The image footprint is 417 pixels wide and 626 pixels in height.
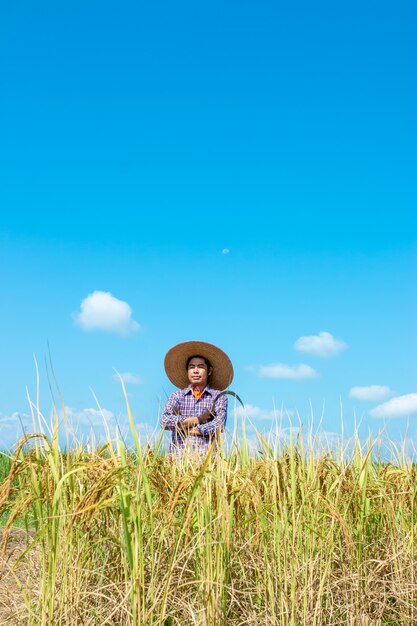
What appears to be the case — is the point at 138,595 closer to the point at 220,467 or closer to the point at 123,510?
the point at 123,510

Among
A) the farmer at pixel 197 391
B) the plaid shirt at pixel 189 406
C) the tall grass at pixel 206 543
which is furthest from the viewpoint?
the plaid shirt at pixel 189 406

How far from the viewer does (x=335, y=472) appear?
3359mm

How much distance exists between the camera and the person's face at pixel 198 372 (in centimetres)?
594

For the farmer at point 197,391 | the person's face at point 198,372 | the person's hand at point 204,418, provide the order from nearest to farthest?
the farmer at point 197,391
the person's hand at point 204,418
the person's face at point 198,372

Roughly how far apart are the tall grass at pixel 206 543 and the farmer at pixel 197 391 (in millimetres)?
1711

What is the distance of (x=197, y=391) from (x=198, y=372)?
184 millimetres

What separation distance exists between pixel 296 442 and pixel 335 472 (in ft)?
0.85

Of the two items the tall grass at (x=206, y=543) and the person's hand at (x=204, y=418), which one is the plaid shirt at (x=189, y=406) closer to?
the person's hand at (x=204, y=418)

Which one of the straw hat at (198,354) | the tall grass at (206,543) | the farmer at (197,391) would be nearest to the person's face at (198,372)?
the farmer at (197,391)

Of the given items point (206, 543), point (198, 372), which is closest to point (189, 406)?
point (198, 372)

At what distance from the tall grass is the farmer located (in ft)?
5.61

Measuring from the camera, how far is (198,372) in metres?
5.95

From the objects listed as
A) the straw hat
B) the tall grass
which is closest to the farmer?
the straw hat

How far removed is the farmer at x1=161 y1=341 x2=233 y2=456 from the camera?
5.32 meters
